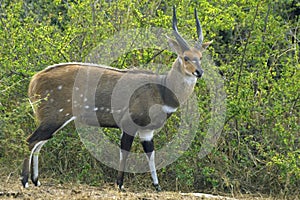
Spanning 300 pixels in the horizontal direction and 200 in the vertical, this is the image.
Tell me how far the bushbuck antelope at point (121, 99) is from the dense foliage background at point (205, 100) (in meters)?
0.69

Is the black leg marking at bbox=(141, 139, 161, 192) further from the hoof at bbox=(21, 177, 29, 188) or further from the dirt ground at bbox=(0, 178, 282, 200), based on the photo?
the hoof at bbox=(21, 177, 29, 188)

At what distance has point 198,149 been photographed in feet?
30.5

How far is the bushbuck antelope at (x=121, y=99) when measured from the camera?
8.40 metres

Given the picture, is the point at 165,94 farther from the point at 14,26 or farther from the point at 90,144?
the point at 14,26

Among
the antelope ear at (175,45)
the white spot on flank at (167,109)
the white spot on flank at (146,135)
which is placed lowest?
the white spot on flank at (146,135)

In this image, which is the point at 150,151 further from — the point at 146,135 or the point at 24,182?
the point at 24,182

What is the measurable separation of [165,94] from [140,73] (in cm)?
46

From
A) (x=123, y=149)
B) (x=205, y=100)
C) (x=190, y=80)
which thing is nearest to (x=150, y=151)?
(x=123, y=149)

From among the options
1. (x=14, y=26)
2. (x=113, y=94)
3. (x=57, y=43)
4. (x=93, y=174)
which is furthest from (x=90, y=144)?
(x=14, y=26)

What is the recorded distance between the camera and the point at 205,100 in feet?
31.3

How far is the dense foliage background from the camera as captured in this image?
361 inches

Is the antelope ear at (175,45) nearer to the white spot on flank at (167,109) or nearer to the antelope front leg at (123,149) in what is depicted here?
the white spot on flank at (167,109)

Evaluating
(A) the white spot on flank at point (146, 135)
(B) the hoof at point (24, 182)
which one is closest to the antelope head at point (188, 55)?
(A) the white spot on flank at point (146, 135)

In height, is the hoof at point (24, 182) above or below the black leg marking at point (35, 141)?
below
